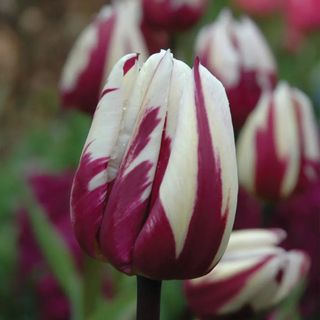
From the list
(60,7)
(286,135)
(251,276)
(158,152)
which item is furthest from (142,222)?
(60,7)

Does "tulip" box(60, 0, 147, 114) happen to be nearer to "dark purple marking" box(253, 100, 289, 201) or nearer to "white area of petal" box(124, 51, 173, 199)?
"dark purple marking" box(253, 100, 289, 201)

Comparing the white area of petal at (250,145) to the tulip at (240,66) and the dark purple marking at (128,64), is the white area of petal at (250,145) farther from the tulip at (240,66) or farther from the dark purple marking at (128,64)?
the dark purple marking at (128,64)

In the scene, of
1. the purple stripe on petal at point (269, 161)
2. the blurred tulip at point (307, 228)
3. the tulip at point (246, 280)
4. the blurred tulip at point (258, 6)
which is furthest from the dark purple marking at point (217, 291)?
the blurred tulip at point (258, 6)

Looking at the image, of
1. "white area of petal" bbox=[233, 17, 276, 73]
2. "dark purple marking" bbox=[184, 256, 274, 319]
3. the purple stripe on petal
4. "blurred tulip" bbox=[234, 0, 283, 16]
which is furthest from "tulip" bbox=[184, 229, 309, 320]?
"blurred tulip" bbox=[234, 0, 283, 16]

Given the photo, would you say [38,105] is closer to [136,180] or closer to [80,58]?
[80,58]

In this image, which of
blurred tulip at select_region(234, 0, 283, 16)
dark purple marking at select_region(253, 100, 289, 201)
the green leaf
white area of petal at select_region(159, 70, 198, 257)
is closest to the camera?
white area of petal at select_region(159, 70, 198, 257)

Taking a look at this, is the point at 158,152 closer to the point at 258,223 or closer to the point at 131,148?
the point at 131,148
